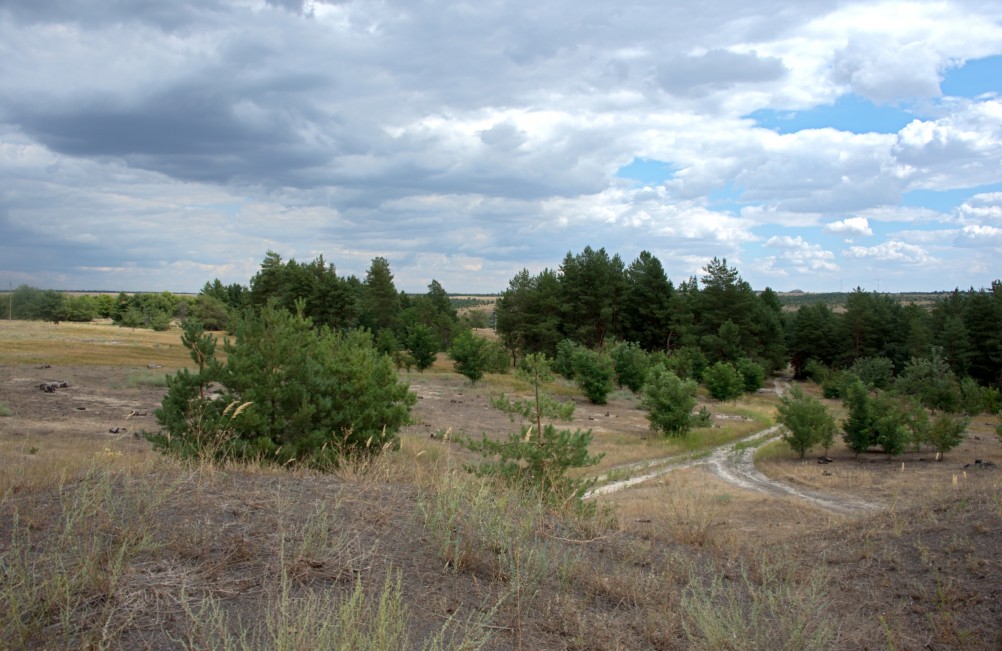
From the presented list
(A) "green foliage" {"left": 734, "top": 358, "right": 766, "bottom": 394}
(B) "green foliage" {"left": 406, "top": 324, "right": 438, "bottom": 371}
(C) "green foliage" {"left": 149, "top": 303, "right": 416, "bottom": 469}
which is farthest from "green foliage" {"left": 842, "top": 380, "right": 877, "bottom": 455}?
(B) "green foliage" {"left": 406, "top": 324, "right": 438, "bottom": 371}

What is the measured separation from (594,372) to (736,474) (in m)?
15.9

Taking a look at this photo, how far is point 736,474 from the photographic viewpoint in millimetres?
21281

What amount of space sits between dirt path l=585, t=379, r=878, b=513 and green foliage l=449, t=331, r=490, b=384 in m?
15.7

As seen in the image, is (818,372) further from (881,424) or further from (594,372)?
(881,424)

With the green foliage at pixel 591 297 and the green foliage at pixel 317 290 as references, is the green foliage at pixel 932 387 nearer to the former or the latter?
the green foliage at pixel 591 297

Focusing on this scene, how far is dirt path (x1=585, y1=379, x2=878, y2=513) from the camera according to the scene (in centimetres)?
1620

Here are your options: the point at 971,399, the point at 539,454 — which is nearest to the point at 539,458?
the point at 539,454

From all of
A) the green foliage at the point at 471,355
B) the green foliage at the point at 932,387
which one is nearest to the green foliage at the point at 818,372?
the green foliage at the point at 932,387

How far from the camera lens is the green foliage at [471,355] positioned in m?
38.8

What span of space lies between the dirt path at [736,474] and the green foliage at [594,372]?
9102 millimetres

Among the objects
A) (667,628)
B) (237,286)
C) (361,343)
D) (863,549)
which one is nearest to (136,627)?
(667,628)

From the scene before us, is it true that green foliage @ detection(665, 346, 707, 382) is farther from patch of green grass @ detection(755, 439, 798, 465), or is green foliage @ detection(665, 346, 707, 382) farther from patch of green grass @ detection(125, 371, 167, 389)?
patch of green grass @ detection(125, 371, 167, 389)

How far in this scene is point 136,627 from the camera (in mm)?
3385

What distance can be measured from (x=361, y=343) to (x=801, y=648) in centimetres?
1010
